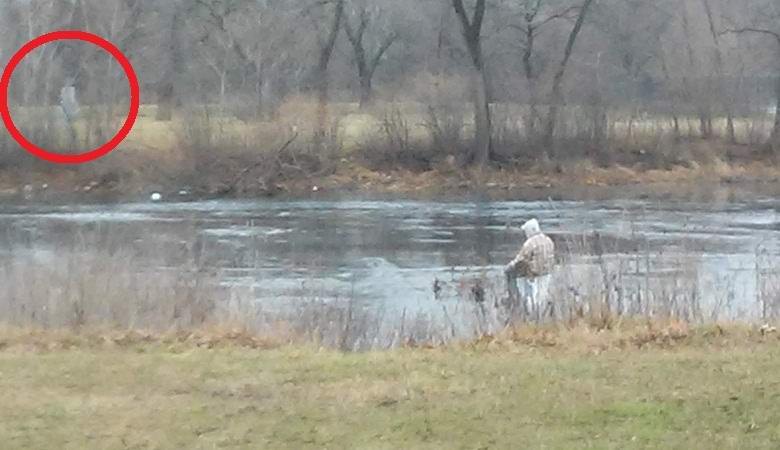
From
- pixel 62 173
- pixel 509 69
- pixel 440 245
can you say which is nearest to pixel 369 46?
pixel 509 69

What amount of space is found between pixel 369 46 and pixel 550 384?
175 ft

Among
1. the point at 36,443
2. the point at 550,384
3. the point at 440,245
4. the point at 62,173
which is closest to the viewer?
the point at 36,443

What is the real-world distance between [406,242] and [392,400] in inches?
790

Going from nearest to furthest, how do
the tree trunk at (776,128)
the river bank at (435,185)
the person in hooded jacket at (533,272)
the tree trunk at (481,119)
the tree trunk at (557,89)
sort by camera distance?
the person in hooded jacket at (533,272), the river bank at (435,185), the tree trunk at (481,119), the tree trunk at (557,89), the tree trunk at (776,128)

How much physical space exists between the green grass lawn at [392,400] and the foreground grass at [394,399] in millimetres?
14

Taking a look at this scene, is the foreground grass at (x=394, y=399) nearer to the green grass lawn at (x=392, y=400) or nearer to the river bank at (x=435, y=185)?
the green grass lawn at (x=392, y=400)

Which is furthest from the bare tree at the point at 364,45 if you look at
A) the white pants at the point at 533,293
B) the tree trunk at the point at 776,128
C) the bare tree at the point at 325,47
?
the white pants at the point at 533,293

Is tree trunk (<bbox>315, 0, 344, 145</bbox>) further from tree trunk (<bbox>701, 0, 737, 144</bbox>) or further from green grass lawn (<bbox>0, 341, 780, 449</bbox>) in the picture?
green grass lawn (<bbox>0, 341, 780, 449</bbox>)

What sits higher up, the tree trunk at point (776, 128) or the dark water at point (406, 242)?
the tree trunk at point (776, 128)

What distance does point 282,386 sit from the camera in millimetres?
9000

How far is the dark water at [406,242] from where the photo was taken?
60.6 feet

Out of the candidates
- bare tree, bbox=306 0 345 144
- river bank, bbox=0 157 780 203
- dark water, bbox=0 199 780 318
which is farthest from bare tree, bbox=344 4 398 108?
dark water, bbox=0 199 780 318

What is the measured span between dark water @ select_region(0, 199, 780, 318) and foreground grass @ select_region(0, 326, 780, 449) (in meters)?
4.95

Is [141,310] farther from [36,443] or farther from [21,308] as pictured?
[36,443]
